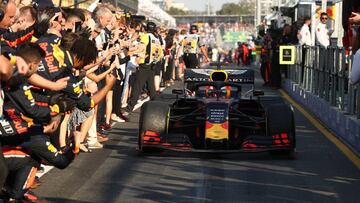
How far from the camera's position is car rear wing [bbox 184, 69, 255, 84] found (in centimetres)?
1454

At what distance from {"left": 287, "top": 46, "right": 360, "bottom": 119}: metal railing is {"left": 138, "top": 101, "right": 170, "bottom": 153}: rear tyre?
2975 millimetres

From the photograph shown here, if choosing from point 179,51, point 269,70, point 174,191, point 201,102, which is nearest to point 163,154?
point 201,102

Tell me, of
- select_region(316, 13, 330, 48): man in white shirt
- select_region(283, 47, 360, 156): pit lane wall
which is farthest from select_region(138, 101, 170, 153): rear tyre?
select_region(316, 13, 330, 48): man in white shirt

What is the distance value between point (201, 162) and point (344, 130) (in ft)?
12.6

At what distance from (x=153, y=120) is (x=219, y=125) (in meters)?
0.87

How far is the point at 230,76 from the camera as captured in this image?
14.6 metres

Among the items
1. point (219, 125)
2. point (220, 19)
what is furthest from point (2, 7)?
point (220, 19)

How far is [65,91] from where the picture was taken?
938cm

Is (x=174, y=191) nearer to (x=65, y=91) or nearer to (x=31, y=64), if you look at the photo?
(x=65, y=91)

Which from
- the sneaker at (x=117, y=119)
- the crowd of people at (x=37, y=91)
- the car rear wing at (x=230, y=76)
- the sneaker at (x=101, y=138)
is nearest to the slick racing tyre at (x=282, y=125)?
the car rear wing at (x=230, y=76)

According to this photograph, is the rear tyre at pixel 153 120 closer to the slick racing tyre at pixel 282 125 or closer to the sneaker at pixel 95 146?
the sneaker at pixel 95 146

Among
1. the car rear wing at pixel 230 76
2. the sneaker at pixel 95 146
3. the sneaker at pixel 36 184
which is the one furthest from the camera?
the car rear wing at pixel 230 76

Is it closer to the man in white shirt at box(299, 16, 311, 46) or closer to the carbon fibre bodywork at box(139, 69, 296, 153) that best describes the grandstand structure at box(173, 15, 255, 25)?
the man in white shirt at box(299, 16, 311, 46)

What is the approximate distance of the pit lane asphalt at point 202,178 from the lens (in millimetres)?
9992
